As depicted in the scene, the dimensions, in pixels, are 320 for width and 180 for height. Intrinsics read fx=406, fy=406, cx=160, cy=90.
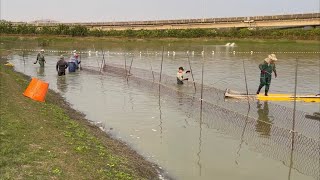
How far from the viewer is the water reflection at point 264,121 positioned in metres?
13.6

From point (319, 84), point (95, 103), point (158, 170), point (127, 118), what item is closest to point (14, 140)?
point (158, 170)

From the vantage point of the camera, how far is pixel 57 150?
972cm

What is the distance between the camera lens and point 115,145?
11641mm

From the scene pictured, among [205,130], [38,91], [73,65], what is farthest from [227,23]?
[205,130]

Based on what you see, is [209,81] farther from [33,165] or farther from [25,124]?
[33,165]

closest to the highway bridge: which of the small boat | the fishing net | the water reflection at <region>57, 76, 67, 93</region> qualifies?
the water reflection at <region>57, 76, 67, 93</region>

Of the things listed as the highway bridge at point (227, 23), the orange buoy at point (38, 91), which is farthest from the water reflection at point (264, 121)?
the highway bridge at point (227, 23)

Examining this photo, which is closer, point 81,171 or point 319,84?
point 81,171

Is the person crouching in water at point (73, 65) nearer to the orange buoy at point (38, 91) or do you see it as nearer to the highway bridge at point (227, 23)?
the orange buoy at point (38, 91)

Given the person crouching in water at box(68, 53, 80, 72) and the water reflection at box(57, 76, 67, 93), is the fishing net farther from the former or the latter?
the person crouching in water at box(68, 53, 80, 72)

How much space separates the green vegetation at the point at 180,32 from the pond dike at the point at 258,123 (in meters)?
65.0

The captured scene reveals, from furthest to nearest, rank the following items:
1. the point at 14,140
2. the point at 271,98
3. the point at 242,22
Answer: the point at 242,22 → the point at 271,98 → the point at 14,140

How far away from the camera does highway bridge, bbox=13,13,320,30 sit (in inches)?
3487

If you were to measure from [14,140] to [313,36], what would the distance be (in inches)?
3068
